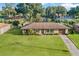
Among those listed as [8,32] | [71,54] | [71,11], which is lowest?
[71,54]

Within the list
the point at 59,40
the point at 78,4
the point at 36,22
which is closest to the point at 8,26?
the point at 36,22

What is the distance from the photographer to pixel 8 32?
279 cm

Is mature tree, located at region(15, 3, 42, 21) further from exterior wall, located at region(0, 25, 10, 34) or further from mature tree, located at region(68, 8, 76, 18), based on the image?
mature tree, located at region(68, 8, 76, 18)

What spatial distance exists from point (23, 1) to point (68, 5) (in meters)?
0.43

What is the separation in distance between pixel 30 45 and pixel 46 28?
226 millimetres

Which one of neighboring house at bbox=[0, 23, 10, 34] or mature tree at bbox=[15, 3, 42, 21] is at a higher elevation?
mature tree at bbox=[15, 3, 42, 21]

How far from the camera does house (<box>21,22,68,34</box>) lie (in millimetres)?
2771

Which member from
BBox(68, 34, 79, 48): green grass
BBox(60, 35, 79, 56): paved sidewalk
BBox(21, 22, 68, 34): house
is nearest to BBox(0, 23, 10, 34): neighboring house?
BBox(21, 22, 68, 34): house

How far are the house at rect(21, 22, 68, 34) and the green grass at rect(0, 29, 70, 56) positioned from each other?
0.05 meters

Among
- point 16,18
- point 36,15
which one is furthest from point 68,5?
point 16,18

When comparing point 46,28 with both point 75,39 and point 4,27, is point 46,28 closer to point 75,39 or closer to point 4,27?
point 75,39

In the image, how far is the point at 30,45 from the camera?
2.75 m

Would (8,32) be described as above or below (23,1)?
below

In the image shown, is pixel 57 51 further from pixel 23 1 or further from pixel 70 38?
pixel 23 1
